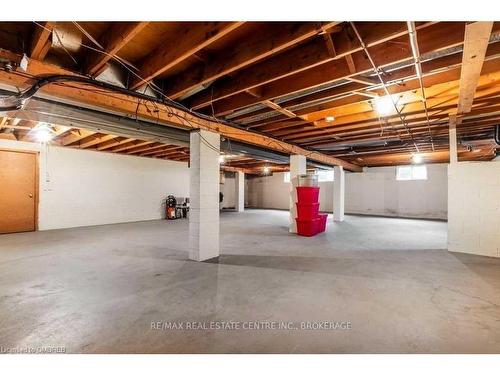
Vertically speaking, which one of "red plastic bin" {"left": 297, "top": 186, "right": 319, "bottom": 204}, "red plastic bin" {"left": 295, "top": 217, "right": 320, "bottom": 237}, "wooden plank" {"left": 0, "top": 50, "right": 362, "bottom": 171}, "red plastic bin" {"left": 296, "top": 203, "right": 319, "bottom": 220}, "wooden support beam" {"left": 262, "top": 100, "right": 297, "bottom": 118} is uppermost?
"wooden support beam" {"left": 262, "top": 100, "right": 297, "bottom": 118}

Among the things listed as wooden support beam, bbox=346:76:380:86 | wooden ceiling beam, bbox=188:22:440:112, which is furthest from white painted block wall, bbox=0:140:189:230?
wooden support beam, bbox=346:76:380:86

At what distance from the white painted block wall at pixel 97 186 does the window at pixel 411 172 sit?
9332 millimetres

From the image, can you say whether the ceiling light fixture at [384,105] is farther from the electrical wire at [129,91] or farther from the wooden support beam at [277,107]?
the electrical wire at [129,91]

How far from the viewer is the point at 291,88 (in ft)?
8.87

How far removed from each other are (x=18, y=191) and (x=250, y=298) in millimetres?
6656

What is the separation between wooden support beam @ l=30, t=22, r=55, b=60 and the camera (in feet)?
5.64

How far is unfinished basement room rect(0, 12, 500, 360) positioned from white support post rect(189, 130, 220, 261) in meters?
0.03

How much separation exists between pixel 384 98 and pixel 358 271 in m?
2.23

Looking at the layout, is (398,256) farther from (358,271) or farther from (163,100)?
(163,100)

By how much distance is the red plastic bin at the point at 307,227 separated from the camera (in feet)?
18.4

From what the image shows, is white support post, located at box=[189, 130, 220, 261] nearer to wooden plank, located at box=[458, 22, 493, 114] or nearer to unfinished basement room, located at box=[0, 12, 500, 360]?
unfinished basement room, located at box=[0, 12, 500, 360]

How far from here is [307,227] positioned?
5629mm

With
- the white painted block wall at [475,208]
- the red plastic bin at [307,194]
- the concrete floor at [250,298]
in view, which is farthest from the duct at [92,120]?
the white painted block wall at [475,208]
